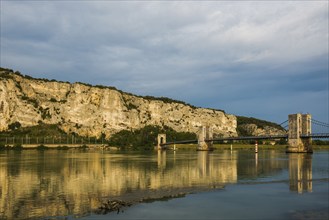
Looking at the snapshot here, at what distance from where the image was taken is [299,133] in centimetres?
8212

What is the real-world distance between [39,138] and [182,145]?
53.2 meters

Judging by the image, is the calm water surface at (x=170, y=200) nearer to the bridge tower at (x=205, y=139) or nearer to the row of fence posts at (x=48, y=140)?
the row of fence posts at (x=48, y=140)

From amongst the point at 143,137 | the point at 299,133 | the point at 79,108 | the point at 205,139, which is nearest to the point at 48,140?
the point at 79,108

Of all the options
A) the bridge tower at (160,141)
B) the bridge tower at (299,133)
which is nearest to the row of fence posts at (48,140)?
the bridge tower at (160,141)

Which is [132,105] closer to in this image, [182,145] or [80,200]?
[182,145]

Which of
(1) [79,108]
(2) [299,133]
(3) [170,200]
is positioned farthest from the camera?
(1) [79,108]

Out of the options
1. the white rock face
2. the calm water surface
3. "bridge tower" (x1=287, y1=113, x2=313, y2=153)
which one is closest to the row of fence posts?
the white rock face

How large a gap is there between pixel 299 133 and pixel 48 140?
7749 cm

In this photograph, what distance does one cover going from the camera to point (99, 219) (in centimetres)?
1355

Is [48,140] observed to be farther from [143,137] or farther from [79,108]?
[143,137]

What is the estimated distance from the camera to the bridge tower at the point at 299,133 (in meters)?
80.4

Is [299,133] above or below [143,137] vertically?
above

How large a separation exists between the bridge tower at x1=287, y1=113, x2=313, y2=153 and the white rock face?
77.0 meters

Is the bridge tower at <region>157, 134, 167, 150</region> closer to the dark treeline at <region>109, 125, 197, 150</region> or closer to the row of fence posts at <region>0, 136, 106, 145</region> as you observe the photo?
the dark treeline at <region>109, 125, 197, 150</region>
